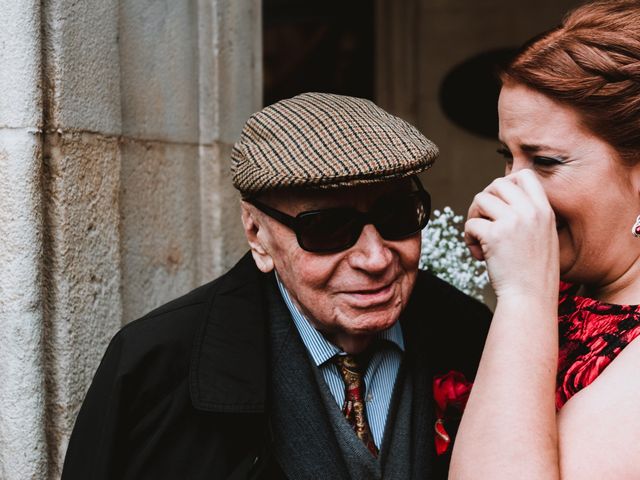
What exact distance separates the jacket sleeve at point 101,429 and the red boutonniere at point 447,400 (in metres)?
0.84

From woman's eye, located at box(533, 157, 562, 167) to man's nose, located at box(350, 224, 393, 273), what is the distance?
42 cm

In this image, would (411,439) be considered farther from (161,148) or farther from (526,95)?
(161,148)

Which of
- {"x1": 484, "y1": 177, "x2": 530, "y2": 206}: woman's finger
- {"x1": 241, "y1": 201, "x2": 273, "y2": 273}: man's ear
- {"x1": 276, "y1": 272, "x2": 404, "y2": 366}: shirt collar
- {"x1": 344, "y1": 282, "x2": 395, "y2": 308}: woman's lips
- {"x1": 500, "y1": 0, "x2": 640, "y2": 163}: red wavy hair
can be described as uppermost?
{"x1": 500, "y1": 0, "x2": 640, "y2": 163}: red wavy hair

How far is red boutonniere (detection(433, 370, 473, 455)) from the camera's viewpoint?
1933mm

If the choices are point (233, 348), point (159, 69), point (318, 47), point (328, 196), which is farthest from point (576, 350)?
point (318, 47)

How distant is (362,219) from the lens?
5.74ft

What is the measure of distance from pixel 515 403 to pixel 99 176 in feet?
5.00

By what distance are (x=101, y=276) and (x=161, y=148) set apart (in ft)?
2.08

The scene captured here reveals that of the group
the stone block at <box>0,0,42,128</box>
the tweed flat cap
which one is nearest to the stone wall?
the stone block at <box>0,0,42,128</box>

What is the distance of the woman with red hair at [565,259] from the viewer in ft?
4.69

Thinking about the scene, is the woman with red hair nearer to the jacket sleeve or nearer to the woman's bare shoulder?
the woman's bare shoulder

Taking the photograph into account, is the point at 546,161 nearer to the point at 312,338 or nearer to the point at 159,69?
the point at 312,338

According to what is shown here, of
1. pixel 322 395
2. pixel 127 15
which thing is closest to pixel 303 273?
pixel 322 395

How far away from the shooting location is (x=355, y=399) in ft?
6.20
